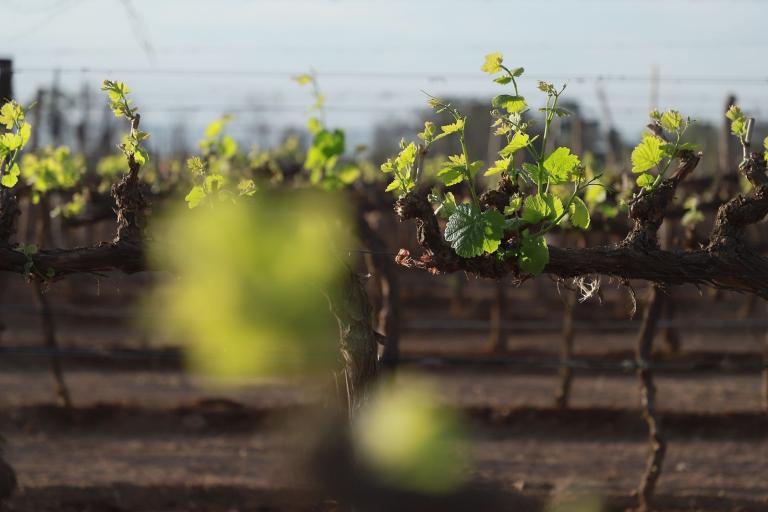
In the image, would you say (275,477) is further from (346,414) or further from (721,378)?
(721,378)

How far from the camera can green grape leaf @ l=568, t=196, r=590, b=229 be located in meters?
3.28

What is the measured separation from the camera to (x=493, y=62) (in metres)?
3.15

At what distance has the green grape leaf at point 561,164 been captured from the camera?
129 inches

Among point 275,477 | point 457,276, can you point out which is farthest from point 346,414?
point 457,276

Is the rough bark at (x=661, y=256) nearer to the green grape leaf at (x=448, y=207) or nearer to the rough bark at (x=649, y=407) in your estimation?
the green grape leaf at (x=448, y=207)

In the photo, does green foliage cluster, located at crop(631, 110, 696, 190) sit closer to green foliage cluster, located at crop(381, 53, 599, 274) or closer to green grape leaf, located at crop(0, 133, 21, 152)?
green foliage cluster, located at crop(381, 53, 599, 274)

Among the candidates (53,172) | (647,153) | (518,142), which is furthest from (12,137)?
(53,172)

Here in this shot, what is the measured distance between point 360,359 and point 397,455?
3.42 ft

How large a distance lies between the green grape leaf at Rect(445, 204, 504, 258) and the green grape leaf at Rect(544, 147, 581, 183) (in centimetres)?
23

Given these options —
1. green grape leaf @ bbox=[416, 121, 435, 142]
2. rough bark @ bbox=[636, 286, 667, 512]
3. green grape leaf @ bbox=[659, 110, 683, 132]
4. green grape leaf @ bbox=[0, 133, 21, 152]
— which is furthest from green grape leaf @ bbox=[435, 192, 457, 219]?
rough bark @ bbox=[636, 286, 667, 512]

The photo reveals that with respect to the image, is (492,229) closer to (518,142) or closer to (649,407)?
(518,142)

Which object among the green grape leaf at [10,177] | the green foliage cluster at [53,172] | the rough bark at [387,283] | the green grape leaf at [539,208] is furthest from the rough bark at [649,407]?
the green foliage cluster at [53,172]

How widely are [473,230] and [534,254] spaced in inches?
8.6

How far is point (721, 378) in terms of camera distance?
9859 mm
